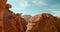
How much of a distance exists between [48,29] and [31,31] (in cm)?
223

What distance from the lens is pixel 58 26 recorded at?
845 inches

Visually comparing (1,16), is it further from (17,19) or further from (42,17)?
(42,17)

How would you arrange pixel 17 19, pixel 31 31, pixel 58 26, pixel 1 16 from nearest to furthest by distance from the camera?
pixel 1 16 → pixel 17 19 → pixel 31 31 → pixel 58 26

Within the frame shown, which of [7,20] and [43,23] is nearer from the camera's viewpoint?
[7,20]

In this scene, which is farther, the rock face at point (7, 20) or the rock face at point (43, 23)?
the rock face at point (43, 23)

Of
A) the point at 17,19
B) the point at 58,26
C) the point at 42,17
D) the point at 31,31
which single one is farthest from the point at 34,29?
the point at 17,19

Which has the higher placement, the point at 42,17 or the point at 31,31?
the point at 42,17

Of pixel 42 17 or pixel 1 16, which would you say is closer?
pixel 1 16

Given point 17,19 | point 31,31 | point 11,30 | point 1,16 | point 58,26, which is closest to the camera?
point 1,16

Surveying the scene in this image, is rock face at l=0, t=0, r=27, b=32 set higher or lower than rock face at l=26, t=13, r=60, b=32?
higher

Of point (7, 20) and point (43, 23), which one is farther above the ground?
point (7, 20)

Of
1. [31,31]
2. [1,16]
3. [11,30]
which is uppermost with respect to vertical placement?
[1,16]

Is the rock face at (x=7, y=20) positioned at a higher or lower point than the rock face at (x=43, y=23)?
higher

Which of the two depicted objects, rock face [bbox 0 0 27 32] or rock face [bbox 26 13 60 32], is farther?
rock face [bbox 26 13 60 32]
